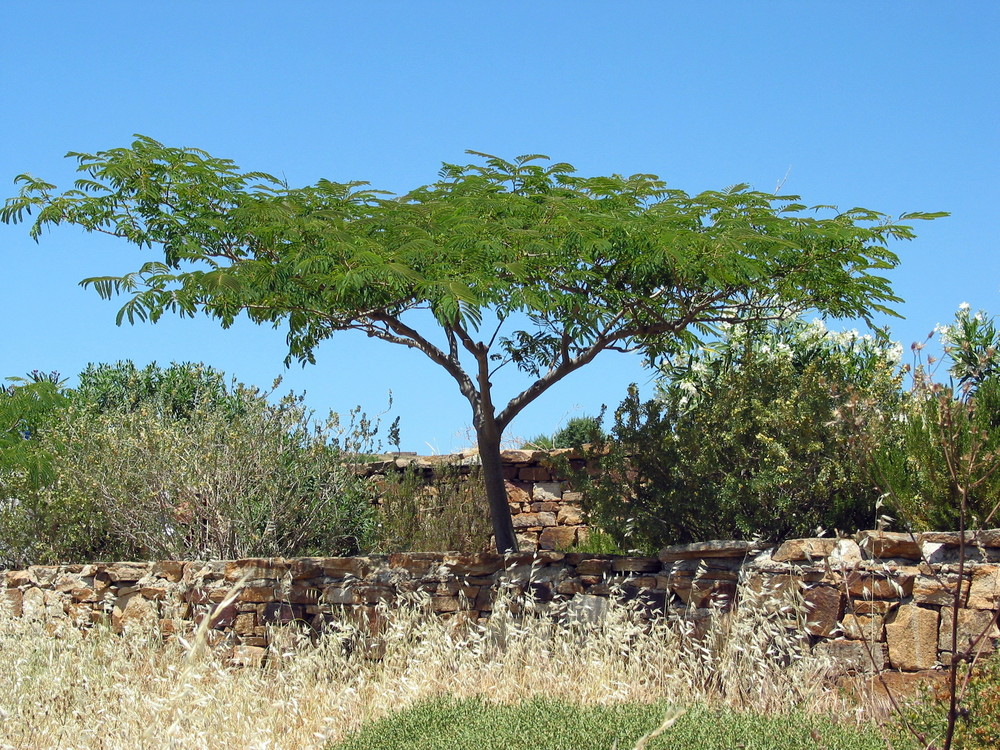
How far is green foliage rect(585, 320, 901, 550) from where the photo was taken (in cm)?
792

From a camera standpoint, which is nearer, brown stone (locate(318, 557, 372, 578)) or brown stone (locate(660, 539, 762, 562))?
brown stone (locate(660, 539, 762, 562))

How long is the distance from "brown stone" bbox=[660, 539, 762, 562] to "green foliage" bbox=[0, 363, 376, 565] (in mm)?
3869

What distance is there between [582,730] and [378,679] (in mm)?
2978

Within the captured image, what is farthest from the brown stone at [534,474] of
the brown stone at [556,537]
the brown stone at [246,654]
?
the brown stone at [246,654]

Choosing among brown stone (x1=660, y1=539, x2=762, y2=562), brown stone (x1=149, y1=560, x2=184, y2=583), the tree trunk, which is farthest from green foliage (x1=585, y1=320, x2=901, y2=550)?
brown stone (x1=149, y1=560, x2=184, y2=583)

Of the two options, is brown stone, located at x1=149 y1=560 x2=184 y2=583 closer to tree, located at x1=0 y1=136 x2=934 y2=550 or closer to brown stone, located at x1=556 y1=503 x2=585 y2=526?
tree, located at x1=0 y1=136 x2=934 y2=550

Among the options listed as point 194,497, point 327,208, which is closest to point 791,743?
point 327,208

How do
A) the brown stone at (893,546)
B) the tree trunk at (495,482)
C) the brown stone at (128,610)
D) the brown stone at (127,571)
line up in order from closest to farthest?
the brown stone at (893,546) → the brown stone at (128,610) → the brown stone at (127,571) → the tree trunk at (495,482)

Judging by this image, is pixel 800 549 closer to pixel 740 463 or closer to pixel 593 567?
pixel 740 463

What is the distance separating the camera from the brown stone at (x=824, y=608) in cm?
695

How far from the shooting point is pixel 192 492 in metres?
9.67

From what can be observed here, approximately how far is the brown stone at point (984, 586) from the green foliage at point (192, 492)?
5990 millimetres

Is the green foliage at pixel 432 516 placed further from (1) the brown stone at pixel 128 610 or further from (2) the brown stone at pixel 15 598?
(2) the brown stone at pixel 15 598

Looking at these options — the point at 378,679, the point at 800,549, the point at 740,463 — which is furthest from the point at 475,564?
the point at 800,549
